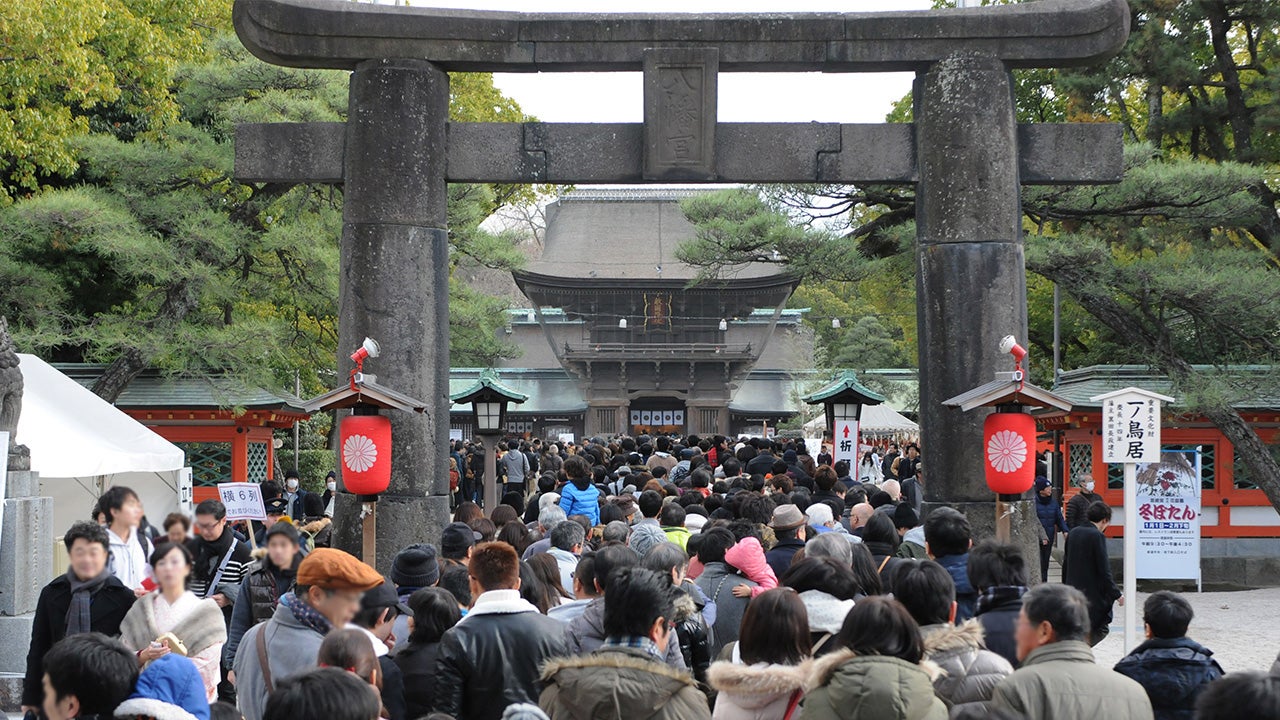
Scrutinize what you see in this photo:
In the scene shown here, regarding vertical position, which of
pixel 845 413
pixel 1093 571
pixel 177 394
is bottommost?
pixel 1093 571

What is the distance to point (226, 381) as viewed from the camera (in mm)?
17094

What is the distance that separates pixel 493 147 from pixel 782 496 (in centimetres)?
375

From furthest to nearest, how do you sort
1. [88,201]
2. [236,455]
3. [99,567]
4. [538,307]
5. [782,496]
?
A: [538,307], [236,455], [88,201], [782,496], [99,567]

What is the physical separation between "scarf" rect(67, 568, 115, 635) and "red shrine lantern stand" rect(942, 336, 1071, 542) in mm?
5930

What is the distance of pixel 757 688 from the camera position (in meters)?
4.14

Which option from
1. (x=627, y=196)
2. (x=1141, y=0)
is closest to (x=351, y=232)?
(x=1141, y=0)

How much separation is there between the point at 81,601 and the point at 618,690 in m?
3.06

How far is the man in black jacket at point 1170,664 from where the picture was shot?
15.5 feet

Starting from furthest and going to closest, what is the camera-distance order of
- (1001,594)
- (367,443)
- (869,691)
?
(367,443), (1001,594), (869,691)

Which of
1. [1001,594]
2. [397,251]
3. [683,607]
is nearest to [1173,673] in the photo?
[1001,594]

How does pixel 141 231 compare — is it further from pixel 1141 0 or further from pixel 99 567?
pixel 1141 0

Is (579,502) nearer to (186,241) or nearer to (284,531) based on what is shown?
(284,531)

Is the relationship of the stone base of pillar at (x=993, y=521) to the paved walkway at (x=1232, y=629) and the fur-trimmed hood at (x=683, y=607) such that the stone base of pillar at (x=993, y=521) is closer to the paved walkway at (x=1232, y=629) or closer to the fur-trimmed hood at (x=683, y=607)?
the paved walkway at (x=1232, y=629)

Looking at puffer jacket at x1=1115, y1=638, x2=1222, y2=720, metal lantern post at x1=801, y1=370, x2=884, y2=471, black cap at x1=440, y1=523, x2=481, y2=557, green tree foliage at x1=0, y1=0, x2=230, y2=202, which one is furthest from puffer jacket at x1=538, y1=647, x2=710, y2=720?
metal lantern post at x1=801, y1=370, x2=884, y2=471
